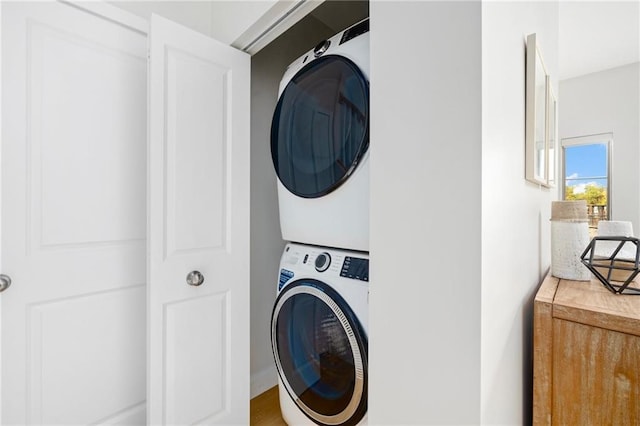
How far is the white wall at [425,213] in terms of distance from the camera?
592 millimetres

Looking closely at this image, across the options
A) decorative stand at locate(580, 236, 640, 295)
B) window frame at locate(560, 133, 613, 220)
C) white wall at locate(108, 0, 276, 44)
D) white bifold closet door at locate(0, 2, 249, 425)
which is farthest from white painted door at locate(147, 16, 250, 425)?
window frame at locate(560, 133, 613, 220)

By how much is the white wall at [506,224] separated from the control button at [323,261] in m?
0.65

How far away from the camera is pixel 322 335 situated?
4.02 ft

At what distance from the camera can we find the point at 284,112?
142 centimetres

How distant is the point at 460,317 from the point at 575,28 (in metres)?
3.36

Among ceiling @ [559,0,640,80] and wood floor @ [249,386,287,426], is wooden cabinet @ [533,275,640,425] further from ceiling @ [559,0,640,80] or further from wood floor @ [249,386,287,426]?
ceiling @ [559,0,640,80]

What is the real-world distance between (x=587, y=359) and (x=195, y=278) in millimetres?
1353

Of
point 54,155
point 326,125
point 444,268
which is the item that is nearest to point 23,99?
point 54,155

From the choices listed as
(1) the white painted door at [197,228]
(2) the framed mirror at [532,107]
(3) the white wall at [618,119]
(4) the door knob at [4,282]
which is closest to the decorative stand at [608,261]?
(2) the framed mirror at [532,107]

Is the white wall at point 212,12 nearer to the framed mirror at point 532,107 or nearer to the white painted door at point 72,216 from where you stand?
the white painted door at point 72,216

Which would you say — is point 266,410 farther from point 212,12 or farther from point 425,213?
point 212,12

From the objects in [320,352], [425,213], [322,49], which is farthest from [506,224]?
[322,49]

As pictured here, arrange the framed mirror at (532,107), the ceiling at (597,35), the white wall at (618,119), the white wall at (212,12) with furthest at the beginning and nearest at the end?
the white wall at (618,119)
the ceiling at (597,35)
the white wall at (212,12)
the framed mirror at (532,107)

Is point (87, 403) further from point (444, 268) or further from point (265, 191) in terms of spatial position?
point (444, 268)
